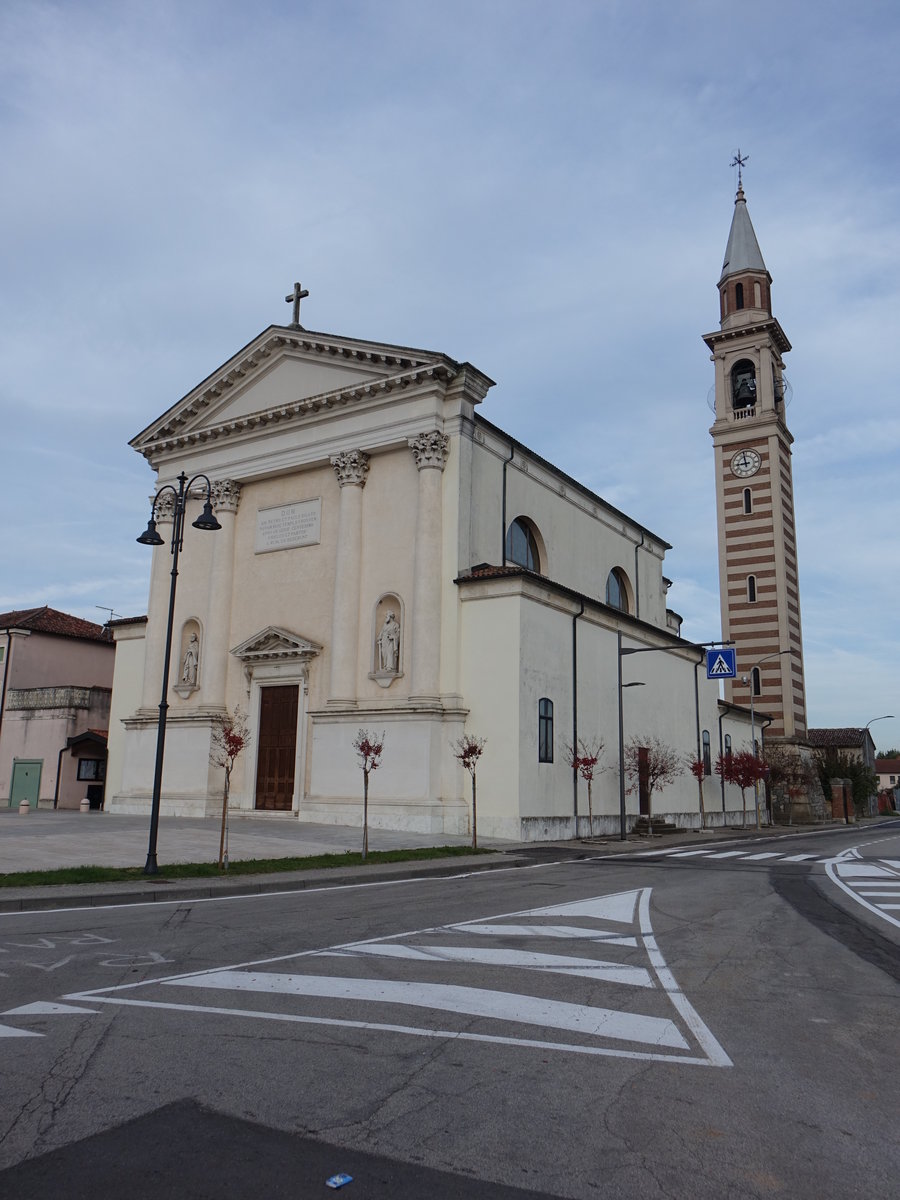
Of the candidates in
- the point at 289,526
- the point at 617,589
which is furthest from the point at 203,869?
the point at 617,589

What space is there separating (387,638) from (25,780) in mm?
21240

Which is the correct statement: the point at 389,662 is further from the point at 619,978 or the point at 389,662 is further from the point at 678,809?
the point at 619,978

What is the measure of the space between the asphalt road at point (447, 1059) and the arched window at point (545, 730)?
17.3 m

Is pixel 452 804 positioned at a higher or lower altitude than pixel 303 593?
lower

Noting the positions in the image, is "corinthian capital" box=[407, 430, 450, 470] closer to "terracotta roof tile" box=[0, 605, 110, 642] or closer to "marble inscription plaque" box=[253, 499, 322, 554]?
"marble inscription plaque" box=[253, 499, 322, 554]

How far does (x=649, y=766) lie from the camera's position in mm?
33844

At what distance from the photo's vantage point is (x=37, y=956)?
8.50m

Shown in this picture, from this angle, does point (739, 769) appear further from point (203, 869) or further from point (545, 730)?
point (203, 869)

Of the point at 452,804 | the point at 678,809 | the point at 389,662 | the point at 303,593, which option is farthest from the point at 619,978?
the point at 678,809

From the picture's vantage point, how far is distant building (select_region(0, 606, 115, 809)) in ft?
133

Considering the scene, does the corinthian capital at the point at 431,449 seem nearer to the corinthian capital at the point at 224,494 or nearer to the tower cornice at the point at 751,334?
the corinthian capital at the point at 224,494

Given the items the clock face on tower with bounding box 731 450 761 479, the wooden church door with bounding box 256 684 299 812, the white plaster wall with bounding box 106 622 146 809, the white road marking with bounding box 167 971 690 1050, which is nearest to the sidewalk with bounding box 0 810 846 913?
the wooden church door with bounding box 256 684 299 812

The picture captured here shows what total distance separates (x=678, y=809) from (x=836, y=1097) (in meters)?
34.9

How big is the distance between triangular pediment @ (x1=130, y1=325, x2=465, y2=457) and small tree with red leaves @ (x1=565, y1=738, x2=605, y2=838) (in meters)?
12.4
